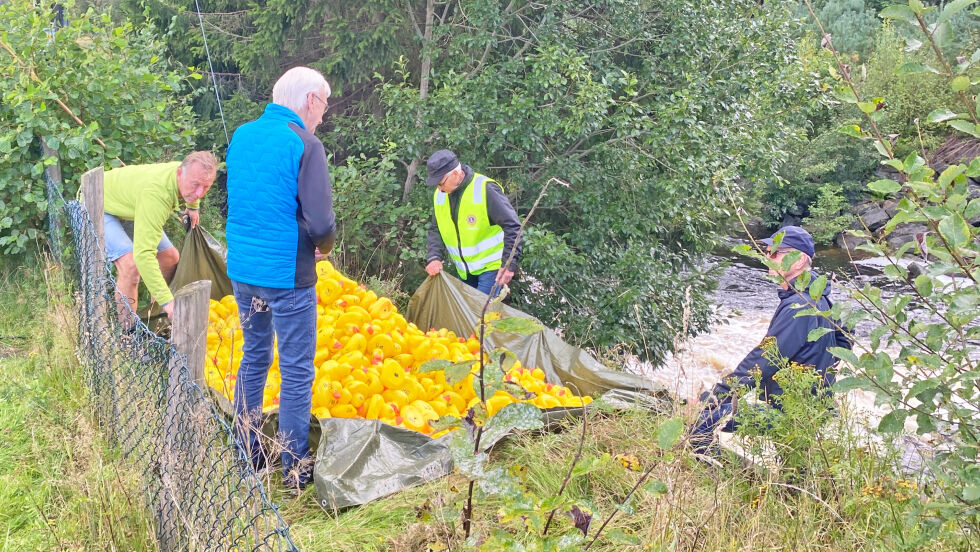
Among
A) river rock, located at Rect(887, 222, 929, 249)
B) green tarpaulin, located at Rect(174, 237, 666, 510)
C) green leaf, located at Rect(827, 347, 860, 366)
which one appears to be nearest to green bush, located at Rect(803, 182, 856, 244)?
river rock, located at Rect(887, 222, 929, 249)

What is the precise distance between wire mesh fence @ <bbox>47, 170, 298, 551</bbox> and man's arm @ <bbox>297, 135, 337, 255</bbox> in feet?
2.64

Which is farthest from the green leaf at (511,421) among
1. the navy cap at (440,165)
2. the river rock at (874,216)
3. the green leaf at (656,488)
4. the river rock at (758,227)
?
the river rock at (758,227)

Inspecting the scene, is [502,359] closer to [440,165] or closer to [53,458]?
[53,458]

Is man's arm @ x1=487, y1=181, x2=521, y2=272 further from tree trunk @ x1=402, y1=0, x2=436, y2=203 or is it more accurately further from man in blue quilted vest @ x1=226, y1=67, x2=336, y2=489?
tree trunk @ x1=402, y1=0, x2=436, y2=203

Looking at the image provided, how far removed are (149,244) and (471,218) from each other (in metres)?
2.04

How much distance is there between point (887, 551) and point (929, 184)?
1370 millimetres

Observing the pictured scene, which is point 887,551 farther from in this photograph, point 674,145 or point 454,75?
point 454,75

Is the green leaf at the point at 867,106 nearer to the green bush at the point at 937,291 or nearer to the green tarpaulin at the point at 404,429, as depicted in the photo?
the green bush at the point at 937,291

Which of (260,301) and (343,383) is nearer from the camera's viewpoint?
(260,301)

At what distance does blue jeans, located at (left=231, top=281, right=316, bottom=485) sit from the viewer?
3436 mm

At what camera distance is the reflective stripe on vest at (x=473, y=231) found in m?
5.17

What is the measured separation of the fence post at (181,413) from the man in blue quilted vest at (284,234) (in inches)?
17.3

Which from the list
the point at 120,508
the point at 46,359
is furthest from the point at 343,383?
the point at 46,359

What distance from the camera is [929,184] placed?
1.93 metres
